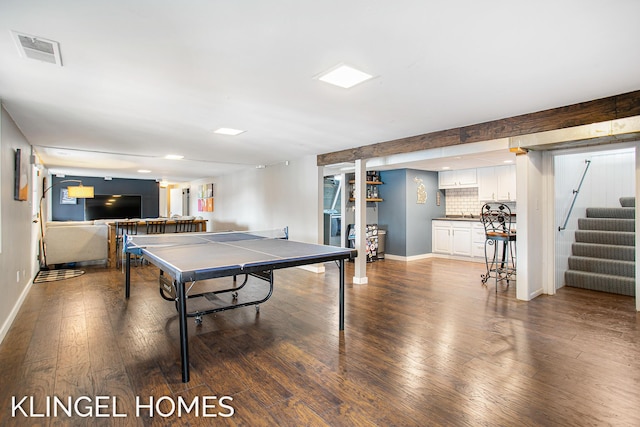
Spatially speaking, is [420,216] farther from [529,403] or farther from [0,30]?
[0,30]

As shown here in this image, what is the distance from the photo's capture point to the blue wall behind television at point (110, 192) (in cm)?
976

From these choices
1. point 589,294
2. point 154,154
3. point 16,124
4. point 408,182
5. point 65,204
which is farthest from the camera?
point 65,204

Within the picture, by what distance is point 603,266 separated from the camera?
4738 millimetres

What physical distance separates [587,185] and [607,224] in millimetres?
713

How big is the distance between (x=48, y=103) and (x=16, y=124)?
3.95 ft

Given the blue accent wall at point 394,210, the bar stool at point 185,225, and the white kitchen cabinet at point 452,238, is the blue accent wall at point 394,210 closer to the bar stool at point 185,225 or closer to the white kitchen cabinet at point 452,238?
the white kitchen cabinet at point 452,238

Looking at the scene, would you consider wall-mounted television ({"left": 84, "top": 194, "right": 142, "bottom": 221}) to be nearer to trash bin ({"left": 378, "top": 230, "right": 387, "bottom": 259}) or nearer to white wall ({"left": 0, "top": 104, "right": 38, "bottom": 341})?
white wall ({"left": 0, "top": 104, "right": 38, "bottom": 341})

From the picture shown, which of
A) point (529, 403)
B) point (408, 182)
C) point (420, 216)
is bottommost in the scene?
point (529, 403)

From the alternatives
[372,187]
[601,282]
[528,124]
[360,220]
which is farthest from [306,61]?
[372,187]

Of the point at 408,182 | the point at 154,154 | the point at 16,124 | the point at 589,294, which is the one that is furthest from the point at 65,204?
the point at 589,294

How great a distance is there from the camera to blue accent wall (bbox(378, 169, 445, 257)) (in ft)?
23.5

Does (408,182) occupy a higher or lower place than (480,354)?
higher

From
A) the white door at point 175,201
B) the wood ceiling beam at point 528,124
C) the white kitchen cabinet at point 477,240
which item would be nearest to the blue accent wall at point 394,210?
the white kitchen cabinet at point 477,240

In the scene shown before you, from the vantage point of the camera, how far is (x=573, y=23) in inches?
67.4
